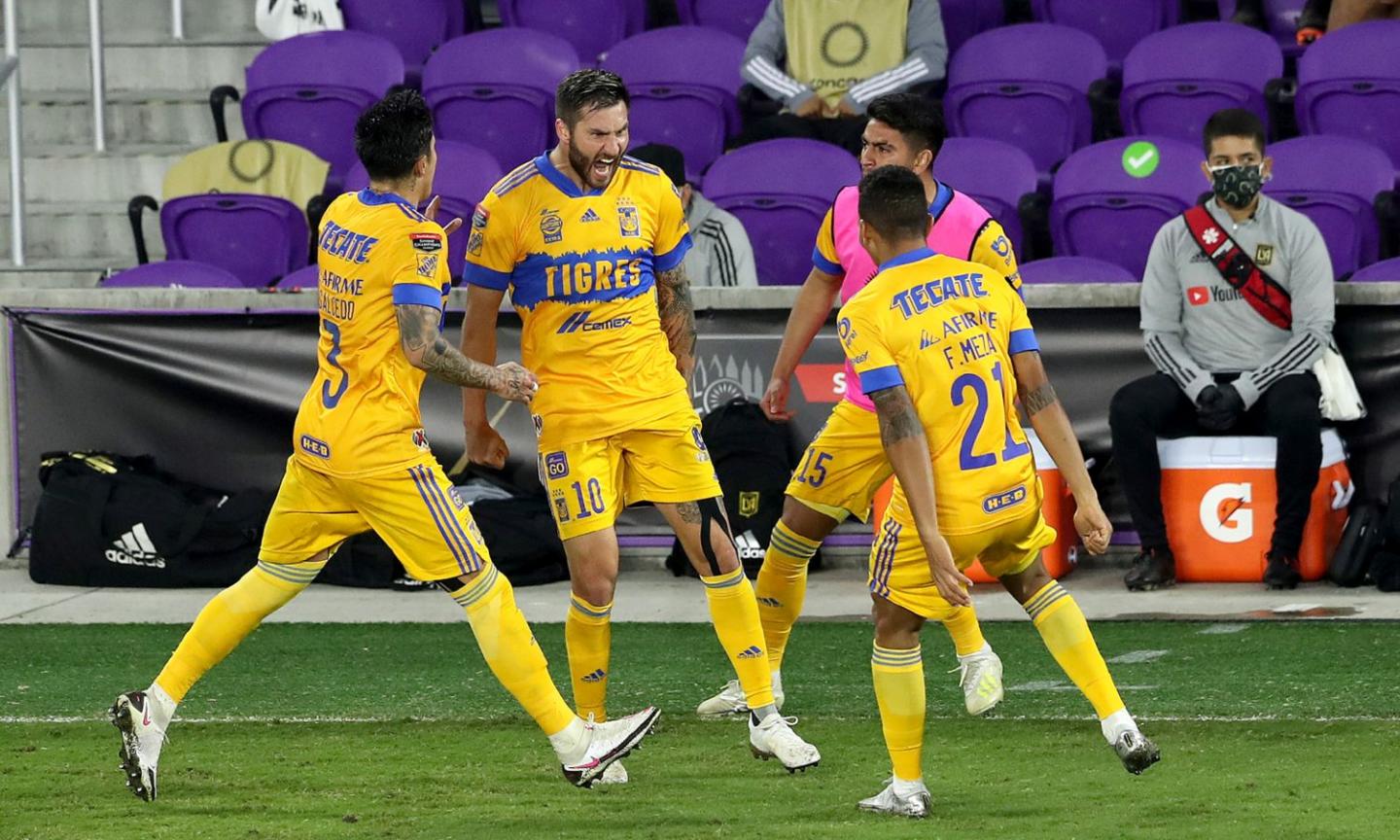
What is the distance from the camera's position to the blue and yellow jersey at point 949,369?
521 cm

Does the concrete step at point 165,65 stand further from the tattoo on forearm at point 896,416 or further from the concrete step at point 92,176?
the tattoo on forearm at point 896,416

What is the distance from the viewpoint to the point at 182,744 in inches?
251

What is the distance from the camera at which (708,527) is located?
606 cm

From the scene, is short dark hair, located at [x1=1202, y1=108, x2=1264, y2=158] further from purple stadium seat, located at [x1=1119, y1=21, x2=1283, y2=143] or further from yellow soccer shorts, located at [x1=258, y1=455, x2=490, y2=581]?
yellow soccer shorts, located at [x1=258, y1=455, x2=490, y2=581]

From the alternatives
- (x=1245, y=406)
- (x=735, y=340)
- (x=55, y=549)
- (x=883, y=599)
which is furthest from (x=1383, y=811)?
(x=55, y=549)

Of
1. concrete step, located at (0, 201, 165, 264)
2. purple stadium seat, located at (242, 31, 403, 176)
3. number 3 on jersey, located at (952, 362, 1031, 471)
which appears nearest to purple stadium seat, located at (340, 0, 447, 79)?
purple stadium seat, located at (242, 31, 403, 176)

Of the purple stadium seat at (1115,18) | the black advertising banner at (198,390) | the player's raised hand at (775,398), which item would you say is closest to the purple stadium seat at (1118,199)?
the black advertising banner at (198,390)

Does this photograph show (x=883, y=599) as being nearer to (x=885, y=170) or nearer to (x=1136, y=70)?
(x=885, y=170)

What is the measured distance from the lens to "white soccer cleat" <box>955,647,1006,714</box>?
6.37 meters

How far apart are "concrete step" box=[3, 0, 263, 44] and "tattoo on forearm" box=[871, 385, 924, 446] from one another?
9.78 metres

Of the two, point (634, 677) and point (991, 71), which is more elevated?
point (991, 71)

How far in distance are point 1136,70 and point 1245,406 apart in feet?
10.4

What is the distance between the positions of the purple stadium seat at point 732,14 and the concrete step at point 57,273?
156 inches

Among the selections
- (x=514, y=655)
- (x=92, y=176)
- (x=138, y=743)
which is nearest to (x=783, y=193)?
(x=92, y=176)
